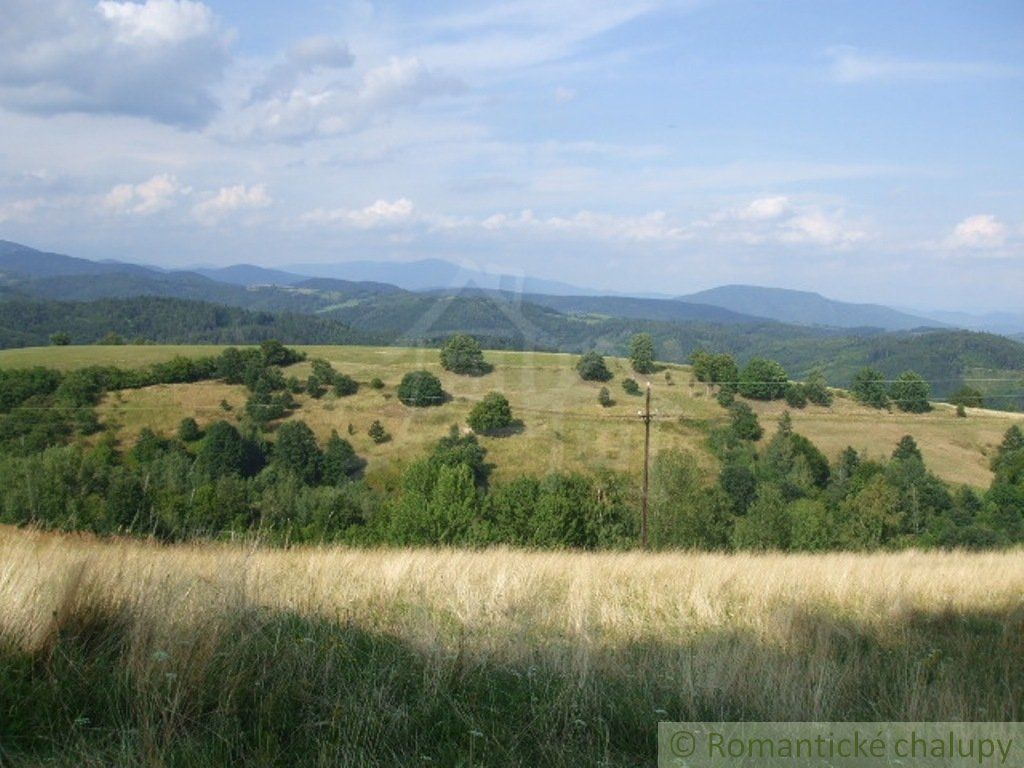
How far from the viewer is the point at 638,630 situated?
473cm

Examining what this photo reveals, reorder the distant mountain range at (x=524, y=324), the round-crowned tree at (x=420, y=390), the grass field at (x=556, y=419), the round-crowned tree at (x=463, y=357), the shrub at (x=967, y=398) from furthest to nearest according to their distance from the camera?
the shrub at (x=967, y=398), the round-crowned tree at (x=420, y=390), the grass field at (x=556, y=419), the round-crowned tree at (x=463, y=357), the distant mountain range at (x=524, y=324)

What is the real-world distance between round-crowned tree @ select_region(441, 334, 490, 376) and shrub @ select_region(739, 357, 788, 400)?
57.5 ft

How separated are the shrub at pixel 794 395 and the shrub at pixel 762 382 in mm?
381

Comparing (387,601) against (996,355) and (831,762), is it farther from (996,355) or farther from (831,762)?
(996,355)

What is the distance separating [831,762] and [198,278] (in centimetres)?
19795

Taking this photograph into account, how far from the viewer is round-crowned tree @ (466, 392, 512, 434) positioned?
154 feet

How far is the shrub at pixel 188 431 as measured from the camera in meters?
52.5

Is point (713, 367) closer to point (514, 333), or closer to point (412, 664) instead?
point (514, 333)

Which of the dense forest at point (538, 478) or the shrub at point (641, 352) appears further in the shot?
the shrub at point (641, 352)

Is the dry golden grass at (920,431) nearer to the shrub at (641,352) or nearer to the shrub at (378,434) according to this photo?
the shrub at (641,352)

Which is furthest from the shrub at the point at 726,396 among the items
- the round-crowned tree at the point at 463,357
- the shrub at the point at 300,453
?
the shrub at the point at 300,453

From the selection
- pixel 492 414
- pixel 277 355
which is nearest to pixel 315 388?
pixel 277 355

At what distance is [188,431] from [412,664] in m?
53.5

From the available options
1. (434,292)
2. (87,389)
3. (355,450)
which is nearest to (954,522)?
(434,292)
